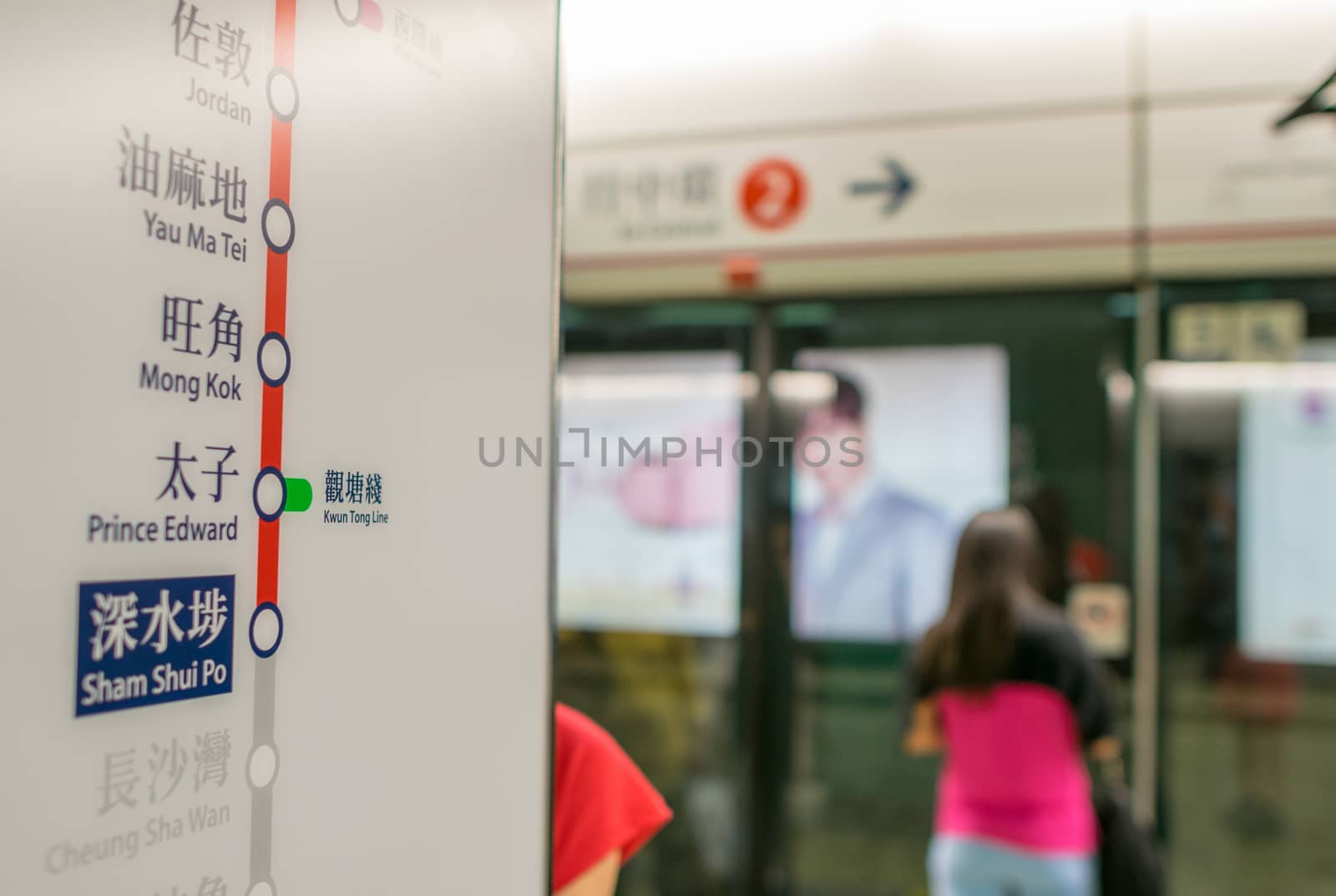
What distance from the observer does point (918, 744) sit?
313cm

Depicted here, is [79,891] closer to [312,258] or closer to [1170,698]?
[312,258]

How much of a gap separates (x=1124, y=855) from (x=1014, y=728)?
404 millimetres

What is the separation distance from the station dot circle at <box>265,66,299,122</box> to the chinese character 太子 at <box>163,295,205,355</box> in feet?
0.54

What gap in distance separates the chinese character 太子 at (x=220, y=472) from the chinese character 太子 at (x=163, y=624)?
0.08 m

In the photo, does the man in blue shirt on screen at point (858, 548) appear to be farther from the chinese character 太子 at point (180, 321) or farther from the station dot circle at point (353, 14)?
the chinese character 太子 at point (180, 321)

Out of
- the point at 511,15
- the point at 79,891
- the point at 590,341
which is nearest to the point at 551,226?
the point at 511,15

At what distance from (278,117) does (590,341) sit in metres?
3.09

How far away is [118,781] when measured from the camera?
663 mm

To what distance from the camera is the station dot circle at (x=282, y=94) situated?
0.78m

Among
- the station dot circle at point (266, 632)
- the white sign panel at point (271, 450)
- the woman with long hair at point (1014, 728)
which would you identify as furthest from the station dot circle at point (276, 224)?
the woman with long hair at point (1014, 728)

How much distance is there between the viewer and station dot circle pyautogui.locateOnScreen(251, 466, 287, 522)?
772mm

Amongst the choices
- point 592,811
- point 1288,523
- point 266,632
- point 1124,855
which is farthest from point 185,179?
point 1288,523

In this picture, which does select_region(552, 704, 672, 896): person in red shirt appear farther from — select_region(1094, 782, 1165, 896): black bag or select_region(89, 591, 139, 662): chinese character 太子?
select_region(1094, 782, 1165, 896): black bag

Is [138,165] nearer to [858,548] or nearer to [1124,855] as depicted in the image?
[1124,855]
